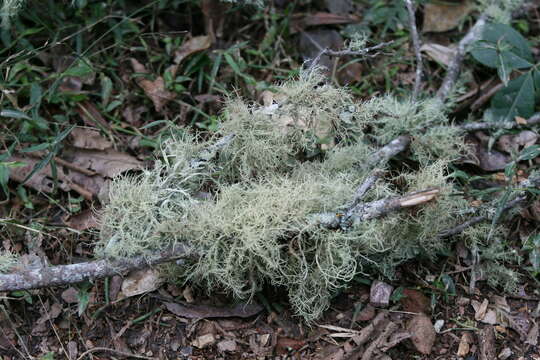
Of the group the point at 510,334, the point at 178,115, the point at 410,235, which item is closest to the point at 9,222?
the point at 178,115

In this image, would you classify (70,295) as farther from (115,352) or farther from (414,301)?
(414,301)

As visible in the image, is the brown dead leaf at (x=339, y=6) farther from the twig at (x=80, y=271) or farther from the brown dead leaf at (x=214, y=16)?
the twig at (x=80, y=271)

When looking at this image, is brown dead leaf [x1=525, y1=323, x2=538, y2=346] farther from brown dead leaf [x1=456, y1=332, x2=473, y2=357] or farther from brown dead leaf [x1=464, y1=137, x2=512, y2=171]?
brown dead leaf [x1=464, y1=137, x2=512, y2=171]

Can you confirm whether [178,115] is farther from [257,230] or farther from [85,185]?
[257,230]

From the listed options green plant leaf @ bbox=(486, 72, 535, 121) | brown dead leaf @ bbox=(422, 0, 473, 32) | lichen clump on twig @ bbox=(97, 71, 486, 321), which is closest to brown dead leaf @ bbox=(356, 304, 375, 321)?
lichen clump on twig @ bbox=(97, 71, 486, 321)

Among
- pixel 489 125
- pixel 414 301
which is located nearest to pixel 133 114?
pixel 414 301
